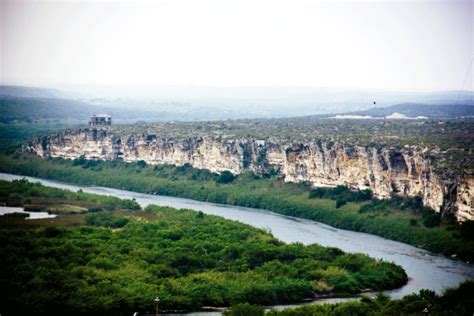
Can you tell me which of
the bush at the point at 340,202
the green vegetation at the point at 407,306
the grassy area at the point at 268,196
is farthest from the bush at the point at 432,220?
the green vegetation at the point at 407,306

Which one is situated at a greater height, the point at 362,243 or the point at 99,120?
the point at 99,120

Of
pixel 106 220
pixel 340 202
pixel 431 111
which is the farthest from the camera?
pixel 431 111

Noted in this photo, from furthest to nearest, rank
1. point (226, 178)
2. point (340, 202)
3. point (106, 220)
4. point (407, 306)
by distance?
point (226, 178), point (340, 202), point (106, 220), point (407, 306)

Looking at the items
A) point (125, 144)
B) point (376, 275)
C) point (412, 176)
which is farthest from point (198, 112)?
point (376, 275)

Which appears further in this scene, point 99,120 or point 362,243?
point 99,120

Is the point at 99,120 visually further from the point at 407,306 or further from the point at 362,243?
the point at 407,306

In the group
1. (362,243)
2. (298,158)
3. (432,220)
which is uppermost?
(298,158)

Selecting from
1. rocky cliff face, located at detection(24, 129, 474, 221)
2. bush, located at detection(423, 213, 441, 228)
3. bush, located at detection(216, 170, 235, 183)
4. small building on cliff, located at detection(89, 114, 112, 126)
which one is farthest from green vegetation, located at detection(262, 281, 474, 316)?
small building on cliff, located at detection(89, 114, 112, 126)

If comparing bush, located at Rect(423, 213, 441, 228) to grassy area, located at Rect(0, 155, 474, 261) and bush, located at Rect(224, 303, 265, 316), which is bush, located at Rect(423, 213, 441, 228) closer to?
grassy area, located at Rect(0, 155, 474, 261)

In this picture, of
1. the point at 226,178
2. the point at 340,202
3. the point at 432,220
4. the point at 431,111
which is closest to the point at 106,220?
the point at 340,202
